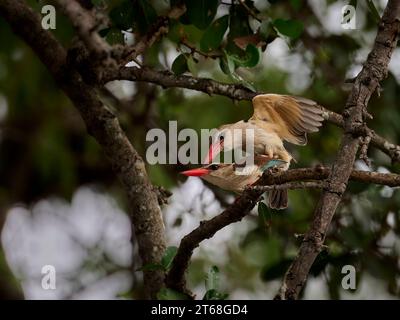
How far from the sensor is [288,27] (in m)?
2.89

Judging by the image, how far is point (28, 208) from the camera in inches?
223

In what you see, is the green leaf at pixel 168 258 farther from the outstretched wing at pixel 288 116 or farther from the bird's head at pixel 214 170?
the outstretched wing at pixel 288 116

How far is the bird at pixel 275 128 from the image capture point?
2.94m

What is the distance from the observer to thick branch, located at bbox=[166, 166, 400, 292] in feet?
7.98

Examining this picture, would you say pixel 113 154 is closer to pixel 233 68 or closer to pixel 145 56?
pixel 233 68

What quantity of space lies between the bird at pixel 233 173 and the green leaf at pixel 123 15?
1.98 ft

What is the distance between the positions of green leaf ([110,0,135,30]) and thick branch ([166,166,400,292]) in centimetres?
85

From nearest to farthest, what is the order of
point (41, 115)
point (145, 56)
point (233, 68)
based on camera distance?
point (233, 68)
point (145, 56)
point (41, 115)

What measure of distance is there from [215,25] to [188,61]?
17cm

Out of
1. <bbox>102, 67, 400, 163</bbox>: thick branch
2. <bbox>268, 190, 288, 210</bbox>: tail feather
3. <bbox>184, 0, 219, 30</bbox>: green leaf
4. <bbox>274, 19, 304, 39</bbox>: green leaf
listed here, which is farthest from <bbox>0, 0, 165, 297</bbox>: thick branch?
<bbox>274, 19, 304, 39</bbox>: green leaf

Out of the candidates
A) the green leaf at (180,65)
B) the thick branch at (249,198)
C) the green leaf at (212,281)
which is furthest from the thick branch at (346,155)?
the green leaf at (180,65)

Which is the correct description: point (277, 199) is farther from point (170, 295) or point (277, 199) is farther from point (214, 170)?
point (170, 295)
